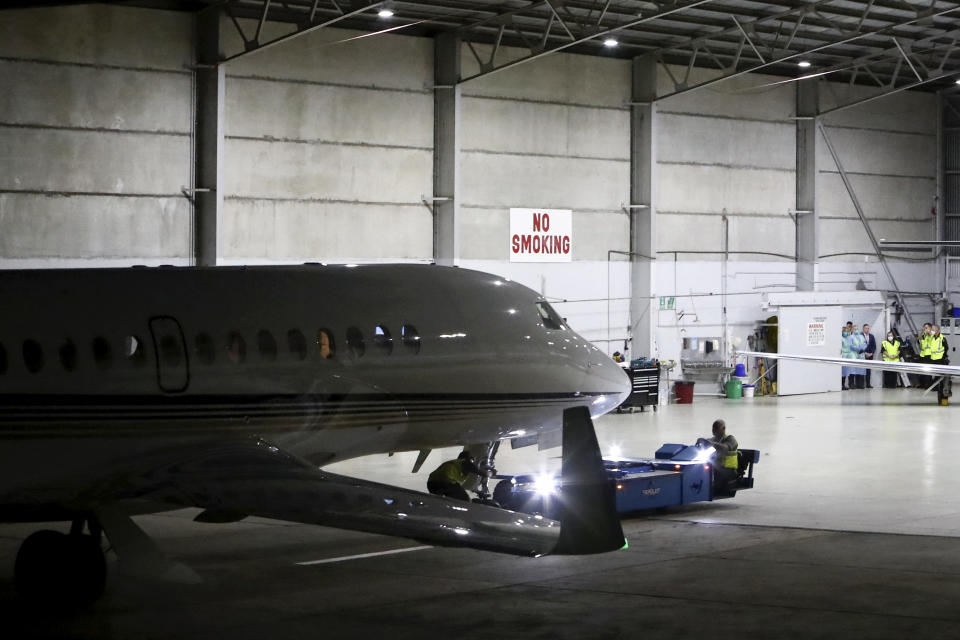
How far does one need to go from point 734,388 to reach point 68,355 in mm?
31042

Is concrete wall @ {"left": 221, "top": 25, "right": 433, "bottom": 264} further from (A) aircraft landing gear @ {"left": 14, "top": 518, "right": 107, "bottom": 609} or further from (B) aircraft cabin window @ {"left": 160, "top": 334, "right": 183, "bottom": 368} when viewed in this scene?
(B) aircraft cabin window @ {"left": 160, "top": 334, "right": 183, "bottom": 368}

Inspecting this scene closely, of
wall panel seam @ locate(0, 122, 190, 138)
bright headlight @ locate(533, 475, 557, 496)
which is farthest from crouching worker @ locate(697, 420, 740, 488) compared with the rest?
wall panel seam @ locate(0, 122, 190, 138)

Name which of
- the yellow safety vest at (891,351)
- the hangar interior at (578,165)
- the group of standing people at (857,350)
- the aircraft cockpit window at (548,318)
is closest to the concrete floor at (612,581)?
the hangar interior at (578,165)

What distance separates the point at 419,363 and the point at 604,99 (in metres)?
26.5

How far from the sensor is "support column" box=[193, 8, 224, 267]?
32.3 metres

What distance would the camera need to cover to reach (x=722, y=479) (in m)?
20.7

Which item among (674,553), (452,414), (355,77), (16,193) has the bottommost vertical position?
(674,553)

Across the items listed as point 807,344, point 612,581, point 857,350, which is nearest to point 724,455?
point 612,581

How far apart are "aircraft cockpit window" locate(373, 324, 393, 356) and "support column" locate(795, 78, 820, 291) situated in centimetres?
3226

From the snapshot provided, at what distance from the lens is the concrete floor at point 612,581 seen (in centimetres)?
1248

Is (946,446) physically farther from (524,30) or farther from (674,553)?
(524,30)

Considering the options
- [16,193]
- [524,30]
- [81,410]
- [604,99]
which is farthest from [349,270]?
[604,99]

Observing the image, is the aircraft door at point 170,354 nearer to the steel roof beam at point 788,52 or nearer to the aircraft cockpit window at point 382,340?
the aircraft cockpit window at point 382,340

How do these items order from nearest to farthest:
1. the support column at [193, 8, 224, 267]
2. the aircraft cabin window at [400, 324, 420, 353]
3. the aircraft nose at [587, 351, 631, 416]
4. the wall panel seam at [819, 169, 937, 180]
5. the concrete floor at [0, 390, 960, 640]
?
1. the concrete floor at [0, 390, 960, 640]
2. the aircraft cabin window at [400, 324, 420, 353]
3. the aircraft nose at [587, 351, 631, 416]
4. the support column at [193, 8, 224, 267]
5. the wall panel seam at [819, 169, 937, 180]
